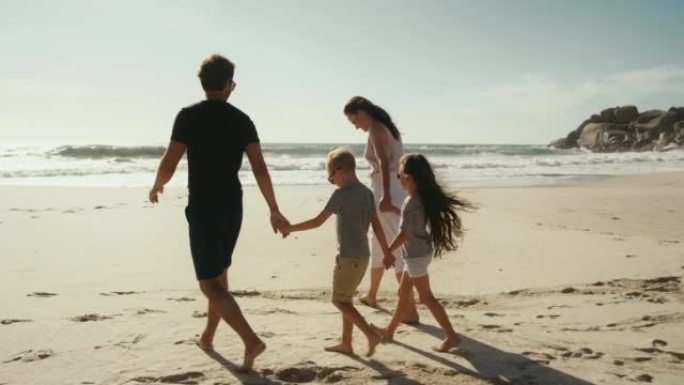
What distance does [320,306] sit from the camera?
4891 mm

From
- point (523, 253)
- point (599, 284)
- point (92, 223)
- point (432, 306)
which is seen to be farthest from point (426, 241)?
point (92, 223)

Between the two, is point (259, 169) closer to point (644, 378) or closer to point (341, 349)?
point (341, 349)

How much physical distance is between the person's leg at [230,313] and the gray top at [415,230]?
1224 mm

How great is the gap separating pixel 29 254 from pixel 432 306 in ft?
17.7

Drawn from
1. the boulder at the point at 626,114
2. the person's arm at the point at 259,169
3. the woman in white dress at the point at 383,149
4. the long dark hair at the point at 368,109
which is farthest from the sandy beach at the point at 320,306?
the boulder at the point at 626,114

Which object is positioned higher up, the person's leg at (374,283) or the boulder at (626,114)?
the boulder at (626,114)

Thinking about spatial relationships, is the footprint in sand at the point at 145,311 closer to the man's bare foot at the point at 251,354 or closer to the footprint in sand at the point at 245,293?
the footprint in sand at the point at 245,293

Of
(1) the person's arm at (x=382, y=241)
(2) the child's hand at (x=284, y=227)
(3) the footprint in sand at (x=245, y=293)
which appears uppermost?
(2) the child's hand at (x=284, y=227)

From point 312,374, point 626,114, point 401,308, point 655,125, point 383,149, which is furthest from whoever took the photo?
point 626,114

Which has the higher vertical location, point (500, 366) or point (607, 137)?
point (607, 137)

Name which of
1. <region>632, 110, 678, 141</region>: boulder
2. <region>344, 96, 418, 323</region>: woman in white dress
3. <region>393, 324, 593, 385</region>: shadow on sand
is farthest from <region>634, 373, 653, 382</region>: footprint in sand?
<region>632, 110, 678, 141</region>: boulder

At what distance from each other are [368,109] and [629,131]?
55.2 m

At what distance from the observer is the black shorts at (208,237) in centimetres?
319

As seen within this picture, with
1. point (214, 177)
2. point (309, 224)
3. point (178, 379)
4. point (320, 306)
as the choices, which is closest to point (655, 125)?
point (320, 306)
